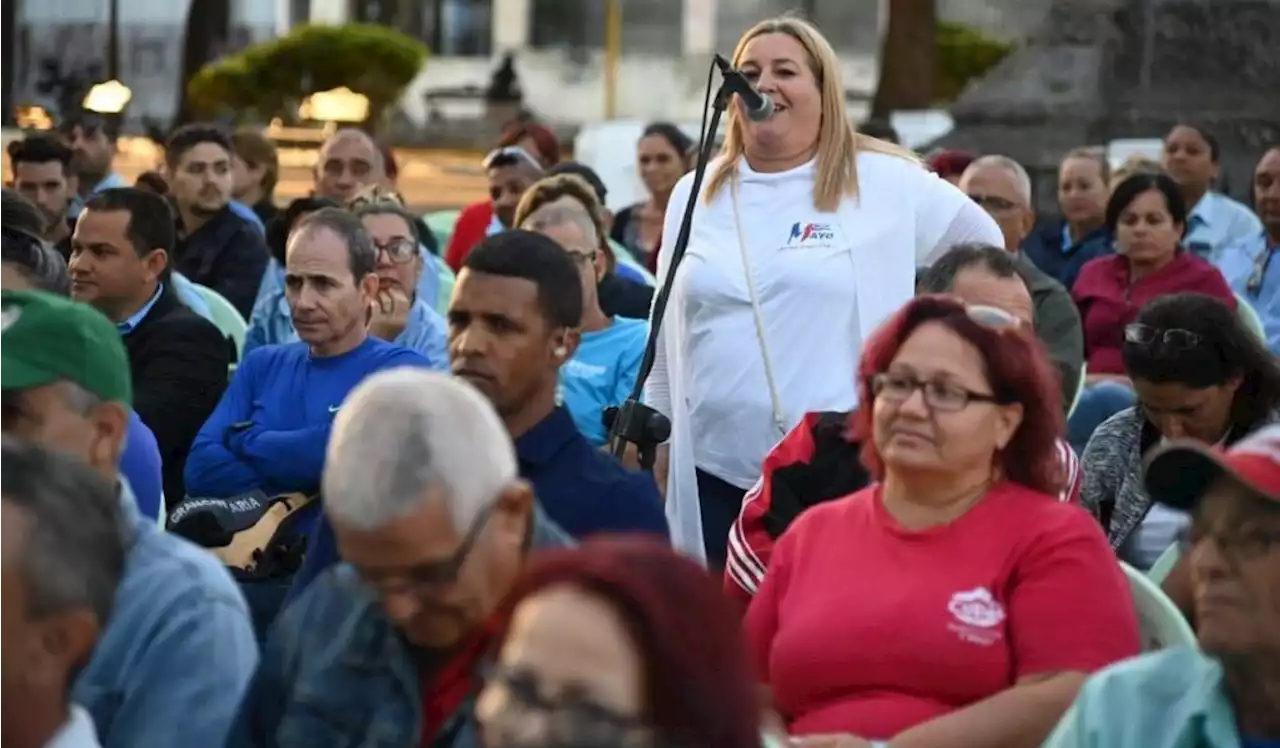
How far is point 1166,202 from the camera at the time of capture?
9180 mm

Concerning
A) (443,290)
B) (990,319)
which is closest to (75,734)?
(990,319)

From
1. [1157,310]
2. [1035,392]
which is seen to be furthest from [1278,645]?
[1157,310]

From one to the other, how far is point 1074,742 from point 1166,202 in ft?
19.8

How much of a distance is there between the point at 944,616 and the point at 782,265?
1.79 metres

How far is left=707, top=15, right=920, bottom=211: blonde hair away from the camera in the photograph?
5742 mm

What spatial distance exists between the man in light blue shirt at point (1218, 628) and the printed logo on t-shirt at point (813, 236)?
94.7 inches

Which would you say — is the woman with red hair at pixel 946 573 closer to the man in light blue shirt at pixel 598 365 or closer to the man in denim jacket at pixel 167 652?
the man in denim jacket at pixel 167 652

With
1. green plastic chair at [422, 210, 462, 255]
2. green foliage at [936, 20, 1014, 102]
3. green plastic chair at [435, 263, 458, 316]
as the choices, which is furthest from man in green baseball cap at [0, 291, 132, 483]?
green foliage at [936, 20, 1014, 102]

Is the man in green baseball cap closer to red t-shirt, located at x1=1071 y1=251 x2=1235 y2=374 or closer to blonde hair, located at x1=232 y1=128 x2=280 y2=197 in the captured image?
red t-shirt, located at x1=1071 y1=251 x2=1235 y2=374

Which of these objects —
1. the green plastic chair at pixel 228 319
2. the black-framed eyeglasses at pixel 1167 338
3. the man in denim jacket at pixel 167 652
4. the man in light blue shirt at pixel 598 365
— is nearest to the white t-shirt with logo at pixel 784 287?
the black-framed eyeglasses at pixel 1167 338

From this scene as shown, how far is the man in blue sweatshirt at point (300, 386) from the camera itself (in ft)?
20.1

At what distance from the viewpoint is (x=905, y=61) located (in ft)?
70.9

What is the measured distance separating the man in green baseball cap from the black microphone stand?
1830 mm

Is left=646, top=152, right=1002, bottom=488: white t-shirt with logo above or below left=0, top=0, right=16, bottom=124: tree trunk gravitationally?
above
